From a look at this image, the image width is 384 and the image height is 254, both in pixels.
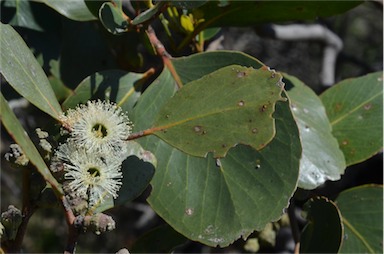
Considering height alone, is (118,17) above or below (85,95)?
above

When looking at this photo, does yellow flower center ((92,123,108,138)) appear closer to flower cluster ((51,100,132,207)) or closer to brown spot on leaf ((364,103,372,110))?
flower cluster ((51,100,132,207))

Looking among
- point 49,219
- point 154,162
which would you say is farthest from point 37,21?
point 49,219

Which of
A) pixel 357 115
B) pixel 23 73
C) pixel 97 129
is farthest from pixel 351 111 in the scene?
pixel 23 73

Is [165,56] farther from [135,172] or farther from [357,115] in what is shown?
[357,115]

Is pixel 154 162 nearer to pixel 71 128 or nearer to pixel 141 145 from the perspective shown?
pixel 141 145

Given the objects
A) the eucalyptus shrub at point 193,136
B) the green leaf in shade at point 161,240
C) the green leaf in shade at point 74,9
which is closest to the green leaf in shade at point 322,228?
the eucalyptus shrub at point 193,136

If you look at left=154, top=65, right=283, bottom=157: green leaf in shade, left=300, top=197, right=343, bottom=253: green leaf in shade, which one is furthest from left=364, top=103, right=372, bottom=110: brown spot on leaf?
left=154, top=65, right=283, bottom=157: green leaf in shade
